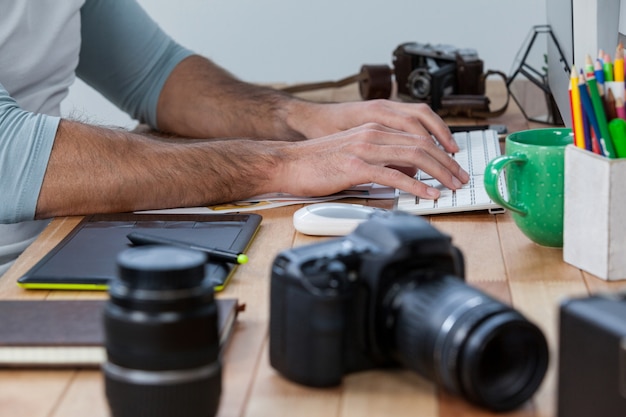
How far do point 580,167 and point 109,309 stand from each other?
1.62ft

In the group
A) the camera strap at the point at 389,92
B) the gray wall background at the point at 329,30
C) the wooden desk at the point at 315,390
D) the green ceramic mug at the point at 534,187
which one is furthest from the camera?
the gray wall background at the point at 329,30

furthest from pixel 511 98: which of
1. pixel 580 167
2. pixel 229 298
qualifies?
pixel 229 298

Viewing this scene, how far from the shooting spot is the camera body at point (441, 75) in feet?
5.90

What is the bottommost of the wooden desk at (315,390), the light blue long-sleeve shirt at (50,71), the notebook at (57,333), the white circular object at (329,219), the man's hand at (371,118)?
the wooden desk at (315,390)

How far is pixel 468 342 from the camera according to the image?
26.9 inches

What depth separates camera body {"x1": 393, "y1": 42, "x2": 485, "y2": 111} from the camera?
5.90 ft

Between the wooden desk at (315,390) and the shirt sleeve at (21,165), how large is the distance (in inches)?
4.4

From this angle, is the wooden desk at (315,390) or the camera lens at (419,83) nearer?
the wooden desk at (315,390)

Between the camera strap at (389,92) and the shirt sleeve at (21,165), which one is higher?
the shirt sleeve at (21,165)

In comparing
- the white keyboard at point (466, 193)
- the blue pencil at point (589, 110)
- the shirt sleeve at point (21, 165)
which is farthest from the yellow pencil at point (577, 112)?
the shirt sleeve at point (21, 165)

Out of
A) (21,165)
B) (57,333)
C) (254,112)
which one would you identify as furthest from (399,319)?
(254,112)

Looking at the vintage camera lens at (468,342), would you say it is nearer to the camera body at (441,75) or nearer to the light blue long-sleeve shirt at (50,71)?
the light blue long-sleeve shirt at (50,71)

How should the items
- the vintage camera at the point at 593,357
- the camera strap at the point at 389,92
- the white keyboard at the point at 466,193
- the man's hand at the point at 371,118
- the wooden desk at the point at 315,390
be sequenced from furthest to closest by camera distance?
the camera strap at the point at 389,92 < the man's hand at the point at 371,118 < the white keyboard at the point at 466,193 < the wooden desk at the point at 315,390 < the vintage camera at the point at 593,357

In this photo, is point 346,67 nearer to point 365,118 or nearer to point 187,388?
point 365,118
